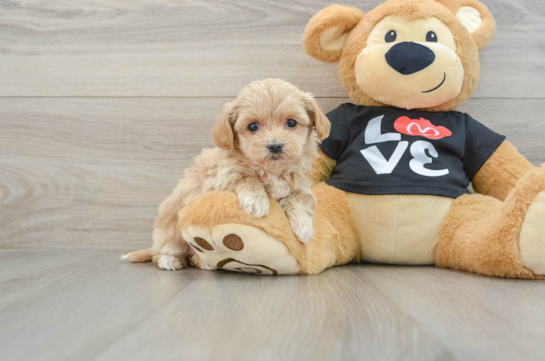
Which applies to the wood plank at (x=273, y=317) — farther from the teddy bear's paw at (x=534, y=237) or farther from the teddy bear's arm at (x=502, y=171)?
the teddy bear's arm at (x=502, y=171)

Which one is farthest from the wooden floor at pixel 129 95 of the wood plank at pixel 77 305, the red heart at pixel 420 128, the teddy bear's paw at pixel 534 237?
the teddy bear's paw at pixel 534 237

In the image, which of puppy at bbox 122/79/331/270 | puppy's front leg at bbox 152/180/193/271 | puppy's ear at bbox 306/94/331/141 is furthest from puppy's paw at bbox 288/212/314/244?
puppy's front leg at bbox 152/180/193/271

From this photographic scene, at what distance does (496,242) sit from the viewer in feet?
3.04

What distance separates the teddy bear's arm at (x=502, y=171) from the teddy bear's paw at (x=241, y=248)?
0.67 meters

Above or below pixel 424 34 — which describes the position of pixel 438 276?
below

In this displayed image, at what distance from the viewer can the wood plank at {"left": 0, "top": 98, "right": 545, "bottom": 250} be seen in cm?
149

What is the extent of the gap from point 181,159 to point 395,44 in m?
0.85

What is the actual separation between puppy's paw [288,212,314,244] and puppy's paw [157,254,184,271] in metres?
0.36

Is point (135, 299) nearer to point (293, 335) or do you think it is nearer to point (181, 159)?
point (293, 335)

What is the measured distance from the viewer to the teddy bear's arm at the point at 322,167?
1.24 meters

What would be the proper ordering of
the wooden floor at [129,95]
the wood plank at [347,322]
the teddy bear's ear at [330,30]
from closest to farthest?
the wood plank at [347,322]
the teddy bear's ear at [330,30]
the wooden floor at [129,95]

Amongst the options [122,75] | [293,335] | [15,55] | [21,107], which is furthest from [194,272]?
[15,55]

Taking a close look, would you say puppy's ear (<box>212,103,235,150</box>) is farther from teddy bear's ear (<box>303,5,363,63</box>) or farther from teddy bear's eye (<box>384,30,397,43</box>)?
teddy bear's eye (<box>384,30,397,43</box>)

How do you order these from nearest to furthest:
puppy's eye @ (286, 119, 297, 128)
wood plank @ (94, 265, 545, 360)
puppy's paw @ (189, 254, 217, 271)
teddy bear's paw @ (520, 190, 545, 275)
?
1. wood plank @ (94, 265, 545, 360)
2. teddy bear's paw @ (520, 190, 545, 275)
3. puppy's eye @ (286, 119, 297, 128)
4. puppy's paw @ (189, 254, 217, 271)
